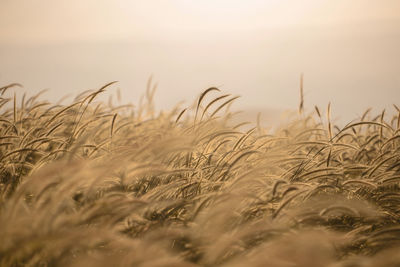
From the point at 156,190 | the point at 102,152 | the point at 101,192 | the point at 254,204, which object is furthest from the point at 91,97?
the point at 254,204

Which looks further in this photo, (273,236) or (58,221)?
(273,236)

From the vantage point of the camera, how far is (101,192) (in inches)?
48.3

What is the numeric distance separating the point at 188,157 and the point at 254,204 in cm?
46

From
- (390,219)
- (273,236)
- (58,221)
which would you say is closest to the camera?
(58,221)

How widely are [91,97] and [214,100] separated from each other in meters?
0.52

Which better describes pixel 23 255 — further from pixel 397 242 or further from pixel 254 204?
pixel 397 242

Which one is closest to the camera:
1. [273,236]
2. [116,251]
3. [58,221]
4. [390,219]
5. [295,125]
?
[58,221]

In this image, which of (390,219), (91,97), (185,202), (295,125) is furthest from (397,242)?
(295,125)

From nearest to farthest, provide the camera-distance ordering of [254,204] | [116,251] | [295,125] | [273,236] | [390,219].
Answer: [116,251]
[273,236]
[254,204]
[390,219]
[295,125]

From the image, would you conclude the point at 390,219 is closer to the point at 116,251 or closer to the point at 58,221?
the point at 116,251

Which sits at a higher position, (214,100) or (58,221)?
(214,100)

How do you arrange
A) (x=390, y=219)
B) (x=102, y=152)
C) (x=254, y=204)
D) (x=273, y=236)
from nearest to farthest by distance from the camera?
(x=273, y=236) < (x=254, y=204) < (x=390, y=219) < (x=102, y=152)

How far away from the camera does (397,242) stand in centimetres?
105

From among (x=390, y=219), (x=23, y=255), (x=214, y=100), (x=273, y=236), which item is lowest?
(x=390, y=219)
